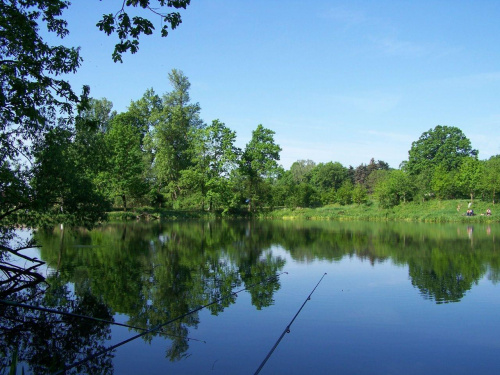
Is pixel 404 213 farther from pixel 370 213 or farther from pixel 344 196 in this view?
pixel 344 196

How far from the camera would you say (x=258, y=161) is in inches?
2327

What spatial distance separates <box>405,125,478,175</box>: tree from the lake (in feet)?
182

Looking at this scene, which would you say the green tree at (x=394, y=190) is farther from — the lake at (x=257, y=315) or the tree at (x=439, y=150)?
the lake at (x=257, y=315)

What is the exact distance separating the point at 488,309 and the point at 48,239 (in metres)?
24.8

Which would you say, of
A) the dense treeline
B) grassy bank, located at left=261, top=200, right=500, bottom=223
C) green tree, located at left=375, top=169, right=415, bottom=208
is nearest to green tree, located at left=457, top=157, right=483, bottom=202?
the dense treeline

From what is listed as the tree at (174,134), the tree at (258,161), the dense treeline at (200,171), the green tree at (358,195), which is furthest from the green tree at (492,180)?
the tree at (174,134)

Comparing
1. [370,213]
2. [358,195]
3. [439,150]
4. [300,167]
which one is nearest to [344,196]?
[358,195]

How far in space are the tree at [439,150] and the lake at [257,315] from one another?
2180 inches

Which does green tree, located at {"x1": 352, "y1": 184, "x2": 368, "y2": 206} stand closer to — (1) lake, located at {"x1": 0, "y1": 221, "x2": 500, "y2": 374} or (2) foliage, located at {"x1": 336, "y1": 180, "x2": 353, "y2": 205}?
(2) foliage, located at {"x1": 336, "y1": 180, "x2": 353, "y2": 205}

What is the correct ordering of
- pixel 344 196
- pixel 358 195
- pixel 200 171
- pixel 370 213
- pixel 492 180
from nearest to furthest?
Answer: pixel 492 180
pixel 200 171
pixel 370 213
pixel 358 195
pixel 344 196

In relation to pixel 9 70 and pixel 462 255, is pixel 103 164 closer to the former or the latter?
pixel 9 70

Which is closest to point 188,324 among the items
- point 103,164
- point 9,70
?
point 9,70

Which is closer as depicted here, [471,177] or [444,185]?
[471,177]

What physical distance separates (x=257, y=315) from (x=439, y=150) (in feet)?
232
